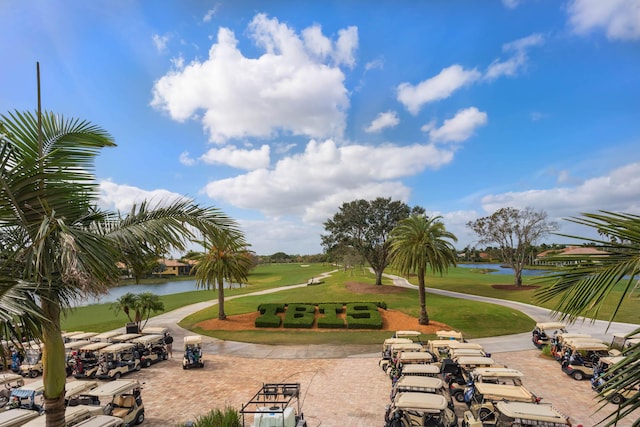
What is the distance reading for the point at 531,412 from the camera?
10.7 metres

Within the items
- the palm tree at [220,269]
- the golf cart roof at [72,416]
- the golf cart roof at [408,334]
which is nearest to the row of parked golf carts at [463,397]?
the golf cart roof at [408,334]

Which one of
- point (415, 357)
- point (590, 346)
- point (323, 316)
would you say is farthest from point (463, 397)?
point (323, 316)

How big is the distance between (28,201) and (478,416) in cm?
1405

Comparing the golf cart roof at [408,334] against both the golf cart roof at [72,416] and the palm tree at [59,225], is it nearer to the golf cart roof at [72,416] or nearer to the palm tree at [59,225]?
the golf cart roof at [72,416]

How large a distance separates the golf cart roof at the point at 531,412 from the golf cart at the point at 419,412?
1.77m

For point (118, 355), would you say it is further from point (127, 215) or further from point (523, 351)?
point (523, 351)

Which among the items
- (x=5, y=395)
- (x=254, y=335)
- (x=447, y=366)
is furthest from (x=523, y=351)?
(x=5, y=395)

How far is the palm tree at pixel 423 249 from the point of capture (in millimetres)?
27453

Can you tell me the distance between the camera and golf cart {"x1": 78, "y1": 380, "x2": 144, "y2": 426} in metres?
13.1

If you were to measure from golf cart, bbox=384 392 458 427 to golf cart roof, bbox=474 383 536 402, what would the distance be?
1586mm

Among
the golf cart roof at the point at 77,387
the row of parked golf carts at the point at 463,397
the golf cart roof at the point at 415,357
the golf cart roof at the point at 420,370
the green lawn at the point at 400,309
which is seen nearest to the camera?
the row of parked golf carts at the point at 463,397

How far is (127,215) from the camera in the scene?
6.83m

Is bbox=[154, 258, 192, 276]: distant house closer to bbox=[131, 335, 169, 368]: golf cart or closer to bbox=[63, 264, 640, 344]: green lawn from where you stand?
bbox=[63, 264, 640, 344]: green lawn

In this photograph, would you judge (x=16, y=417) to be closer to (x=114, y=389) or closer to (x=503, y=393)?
(x=114, y=389)
